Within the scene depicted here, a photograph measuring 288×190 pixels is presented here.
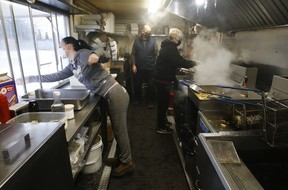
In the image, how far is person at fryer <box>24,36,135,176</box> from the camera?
5.45ft

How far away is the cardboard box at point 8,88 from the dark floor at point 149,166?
3.10 ft

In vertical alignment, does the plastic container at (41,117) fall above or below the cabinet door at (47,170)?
above

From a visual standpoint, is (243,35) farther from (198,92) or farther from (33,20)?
(33,20)

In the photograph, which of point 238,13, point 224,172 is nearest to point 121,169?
point 224,172

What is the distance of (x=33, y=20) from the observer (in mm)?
1917

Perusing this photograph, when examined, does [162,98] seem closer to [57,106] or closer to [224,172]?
[57,106]

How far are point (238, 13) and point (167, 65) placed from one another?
37.6 inches

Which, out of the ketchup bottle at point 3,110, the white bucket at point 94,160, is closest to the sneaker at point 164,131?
the white bucket at point 94,160

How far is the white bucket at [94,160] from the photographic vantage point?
1819mm

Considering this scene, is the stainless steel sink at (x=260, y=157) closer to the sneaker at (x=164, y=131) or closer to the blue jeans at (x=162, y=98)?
the blue jeans at (x=162, y=98)

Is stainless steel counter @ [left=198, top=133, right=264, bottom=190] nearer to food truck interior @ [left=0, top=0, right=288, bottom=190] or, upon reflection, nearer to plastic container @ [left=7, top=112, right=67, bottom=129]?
food truck interior @ [left=0, top=0, right=288, bottom=190]

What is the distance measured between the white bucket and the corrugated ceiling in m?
1.69

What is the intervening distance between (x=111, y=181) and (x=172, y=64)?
151 cm

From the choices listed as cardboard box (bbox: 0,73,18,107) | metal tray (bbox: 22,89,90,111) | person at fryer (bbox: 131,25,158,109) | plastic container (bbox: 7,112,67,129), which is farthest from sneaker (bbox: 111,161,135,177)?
person at fryer (bbox: 131,25,158,109)
